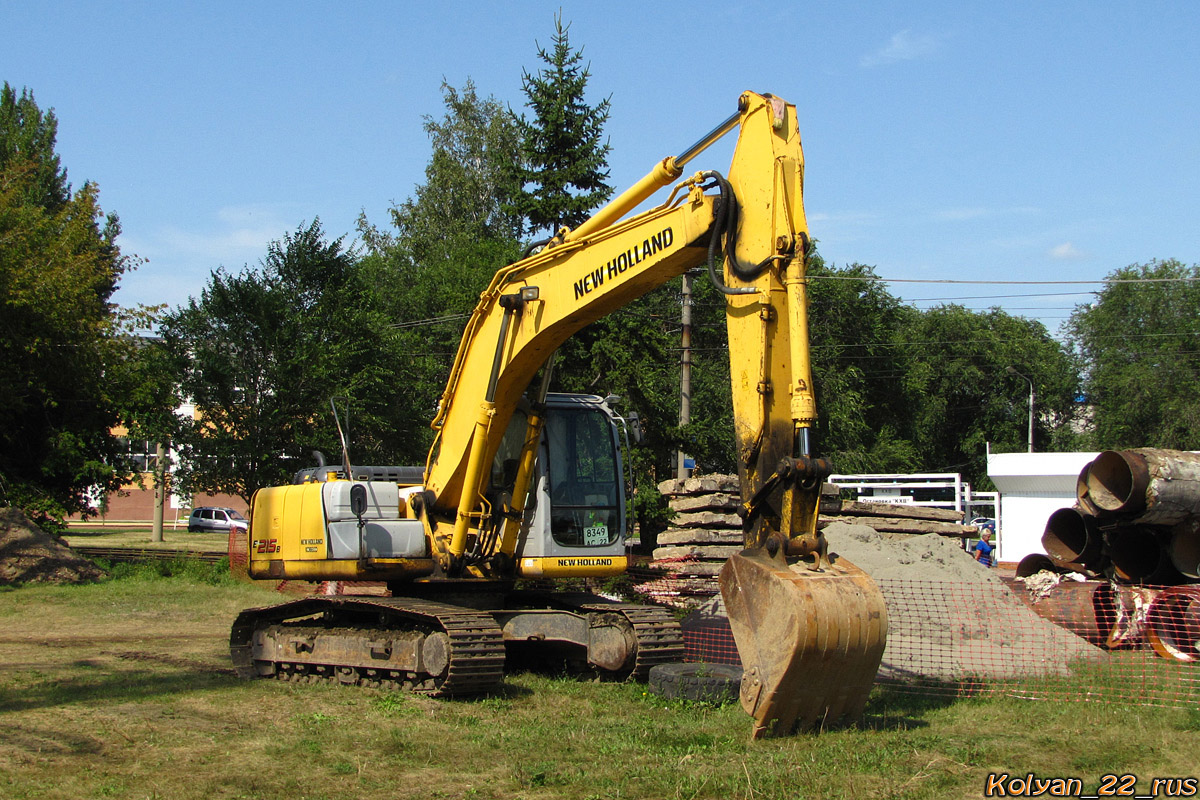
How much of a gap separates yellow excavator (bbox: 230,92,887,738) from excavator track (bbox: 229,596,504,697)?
0.02 meters

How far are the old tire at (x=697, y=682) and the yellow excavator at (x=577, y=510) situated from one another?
2.23ft

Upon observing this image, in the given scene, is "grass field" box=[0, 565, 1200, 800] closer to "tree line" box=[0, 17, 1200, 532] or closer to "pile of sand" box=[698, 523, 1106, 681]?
"pile of sand" box=[698, 523, 1106, 681]

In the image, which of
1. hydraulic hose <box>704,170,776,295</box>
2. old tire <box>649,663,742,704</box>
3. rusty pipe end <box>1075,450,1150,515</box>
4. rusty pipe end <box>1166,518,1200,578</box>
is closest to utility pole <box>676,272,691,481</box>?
rusty pipe end <box>1075,450,1150,515</box>

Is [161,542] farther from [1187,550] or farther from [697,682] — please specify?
[1187,550]

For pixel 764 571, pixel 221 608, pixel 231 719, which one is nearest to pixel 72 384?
pixel 221 608

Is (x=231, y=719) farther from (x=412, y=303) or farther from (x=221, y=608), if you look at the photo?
(x=412, y=303)

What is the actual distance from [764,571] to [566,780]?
5.78 ft

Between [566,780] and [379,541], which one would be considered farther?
[379,541]

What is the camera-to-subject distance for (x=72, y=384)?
81.3 feet

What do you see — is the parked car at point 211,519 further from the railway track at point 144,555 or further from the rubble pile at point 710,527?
the rubble pile at point 710,527

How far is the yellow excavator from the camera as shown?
22.4 feet

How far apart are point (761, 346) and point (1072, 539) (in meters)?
8.69

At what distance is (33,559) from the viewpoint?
755 inches

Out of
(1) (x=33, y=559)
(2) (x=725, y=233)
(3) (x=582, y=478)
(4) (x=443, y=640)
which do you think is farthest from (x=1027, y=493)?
(1) (x=33, y=559)
